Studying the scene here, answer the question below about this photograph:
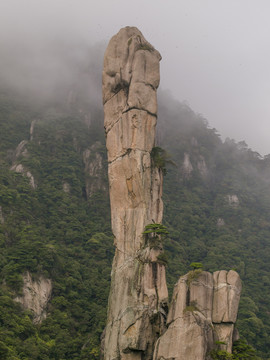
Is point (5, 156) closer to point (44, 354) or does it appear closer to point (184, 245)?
point (184, 245)

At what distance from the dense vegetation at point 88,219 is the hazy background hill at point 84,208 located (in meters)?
0.15

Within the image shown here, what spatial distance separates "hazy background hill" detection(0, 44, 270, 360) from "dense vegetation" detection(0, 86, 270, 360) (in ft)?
0.49

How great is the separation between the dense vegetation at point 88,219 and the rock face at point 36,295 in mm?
704

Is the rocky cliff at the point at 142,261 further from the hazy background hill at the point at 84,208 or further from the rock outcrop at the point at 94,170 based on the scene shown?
the rock outcrop at the point at 94,170

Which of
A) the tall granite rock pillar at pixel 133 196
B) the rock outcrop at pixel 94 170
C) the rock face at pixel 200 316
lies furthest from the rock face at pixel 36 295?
the rock outcrop at pixel 94 170

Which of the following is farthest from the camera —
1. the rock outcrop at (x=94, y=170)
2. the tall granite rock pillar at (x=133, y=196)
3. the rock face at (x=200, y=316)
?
the rock outcrop at (x=94, y=170)

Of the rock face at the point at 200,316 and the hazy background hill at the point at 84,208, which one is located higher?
the hazy background hill at the point at 84,208

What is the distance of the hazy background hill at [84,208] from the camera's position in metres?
39.7

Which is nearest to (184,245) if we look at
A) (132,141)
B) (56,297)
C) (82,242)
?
(82,242)

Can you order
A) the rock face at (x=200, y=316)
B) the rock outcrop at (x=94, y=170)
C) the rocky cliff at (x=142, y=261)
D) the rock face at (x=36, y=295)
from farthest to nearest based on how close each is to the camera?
1. the rock outcrop at (x=94, y=170)
2. the rock face at (x=36, y=295)
3. the rocky cliff at (x=142, y=261)
4. the rock face at (x=200, y=316)

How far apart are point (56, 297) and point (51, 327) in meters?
4.68

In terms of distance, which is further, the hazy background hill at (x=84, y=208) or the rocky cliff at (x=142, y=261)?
the hazy background hill at (x=84, y=208)

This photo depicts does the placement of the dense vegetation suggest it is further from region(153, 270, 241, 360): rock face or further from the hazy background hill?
region(153, 270, 241, 360): rock face

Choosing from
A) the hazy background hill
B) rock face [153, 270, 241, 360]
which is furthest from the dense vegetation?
rock face [153, 270, 241, 360]
